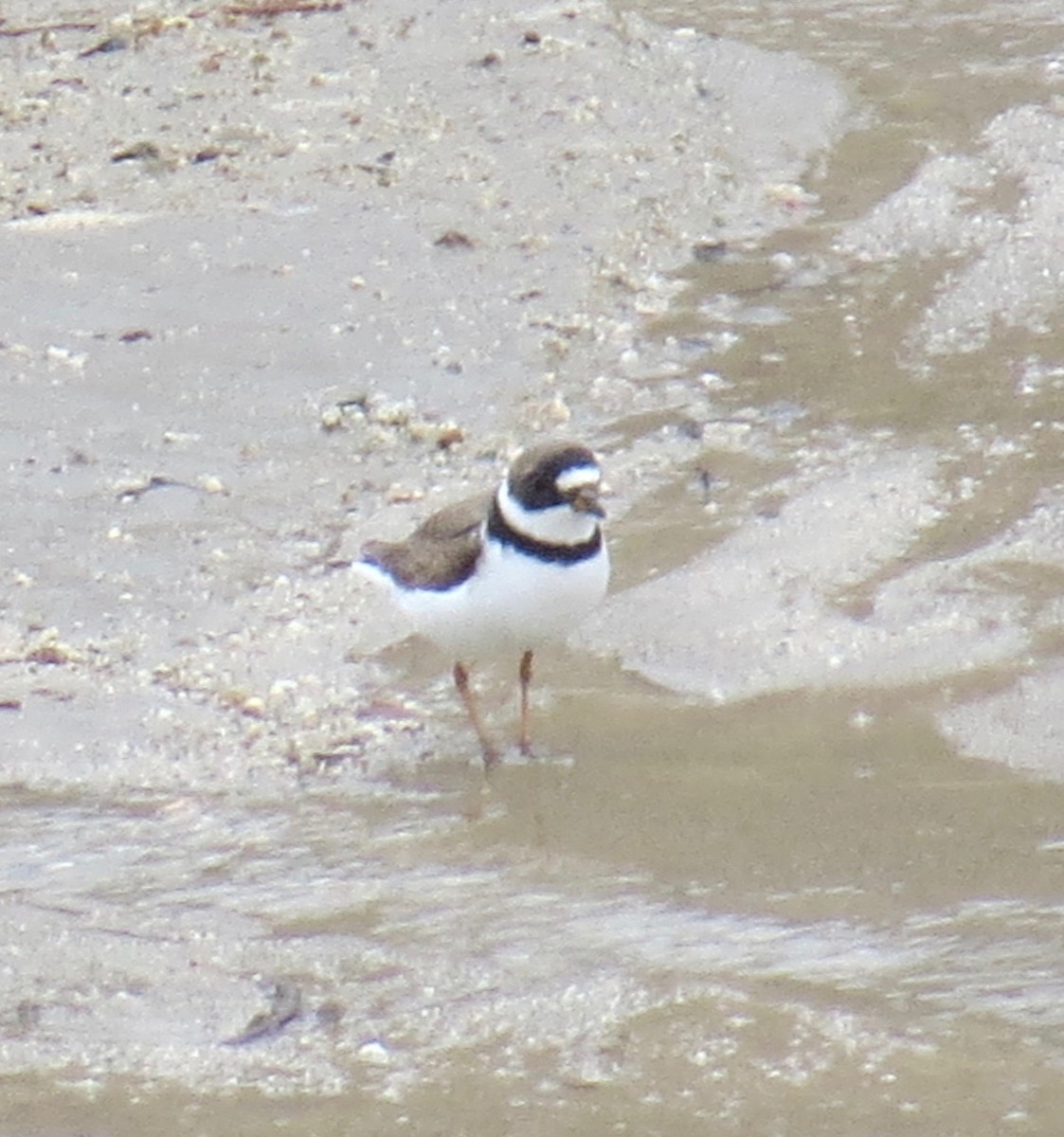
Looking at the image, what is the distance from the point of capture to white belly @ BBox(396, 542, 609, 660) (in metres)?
5.82

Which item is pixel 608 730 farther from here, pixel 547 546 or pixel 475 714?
pixel 547 546

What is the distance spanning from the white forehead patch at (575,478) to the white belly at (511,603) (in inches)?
6.2

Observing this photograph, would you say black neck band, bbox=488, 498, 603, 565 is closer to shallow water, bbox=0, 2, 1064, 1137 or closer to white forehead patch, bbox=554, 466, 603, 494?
white forehead patch, bbox=554, 466, 603, 494

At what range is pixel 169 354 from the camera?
26.6 ft

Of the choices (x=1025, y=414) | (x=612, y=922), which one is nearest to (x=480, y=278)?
(x=1025, y=414)

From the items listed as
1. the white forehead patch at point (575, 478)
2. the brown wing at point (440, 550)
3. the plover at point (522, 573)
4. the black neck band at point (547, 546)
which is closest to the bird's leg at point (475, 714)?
the plover at point (522, 573)

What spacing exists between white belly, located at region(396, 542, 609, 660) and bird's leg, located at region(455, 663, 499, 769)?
0.30 feet

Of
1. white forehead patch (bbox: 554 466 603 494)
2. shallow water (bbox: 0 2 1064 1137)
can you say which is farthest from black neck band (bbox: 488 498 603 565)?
shallow water (bbox: 0 2 1064 1137)

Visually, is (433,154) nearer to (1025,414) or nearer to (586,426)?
(586,426)

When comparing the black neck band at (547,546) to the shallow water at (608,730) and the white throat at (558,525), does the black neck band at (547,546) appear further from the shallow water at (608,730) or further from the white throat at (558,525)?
the shallow water at (608,730)

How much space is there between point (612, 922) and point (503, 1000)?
1.23ft

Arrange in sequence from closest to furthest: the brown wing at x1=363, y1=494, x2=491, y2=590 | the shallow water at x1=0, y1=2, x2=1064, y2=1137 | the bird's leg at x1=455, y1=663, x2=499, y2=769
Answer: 1. the shallow water at x1=0, y1=2, x2=1064, y2=1137
2. the bird's leg at x1=455, y1=663, x2=499, y2=769
3. the brown wing at x1=363, y1=494, x2=491, y2=590

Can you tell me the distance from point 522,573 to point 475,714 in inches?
14.1

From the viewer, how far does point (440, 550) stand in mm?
6145
